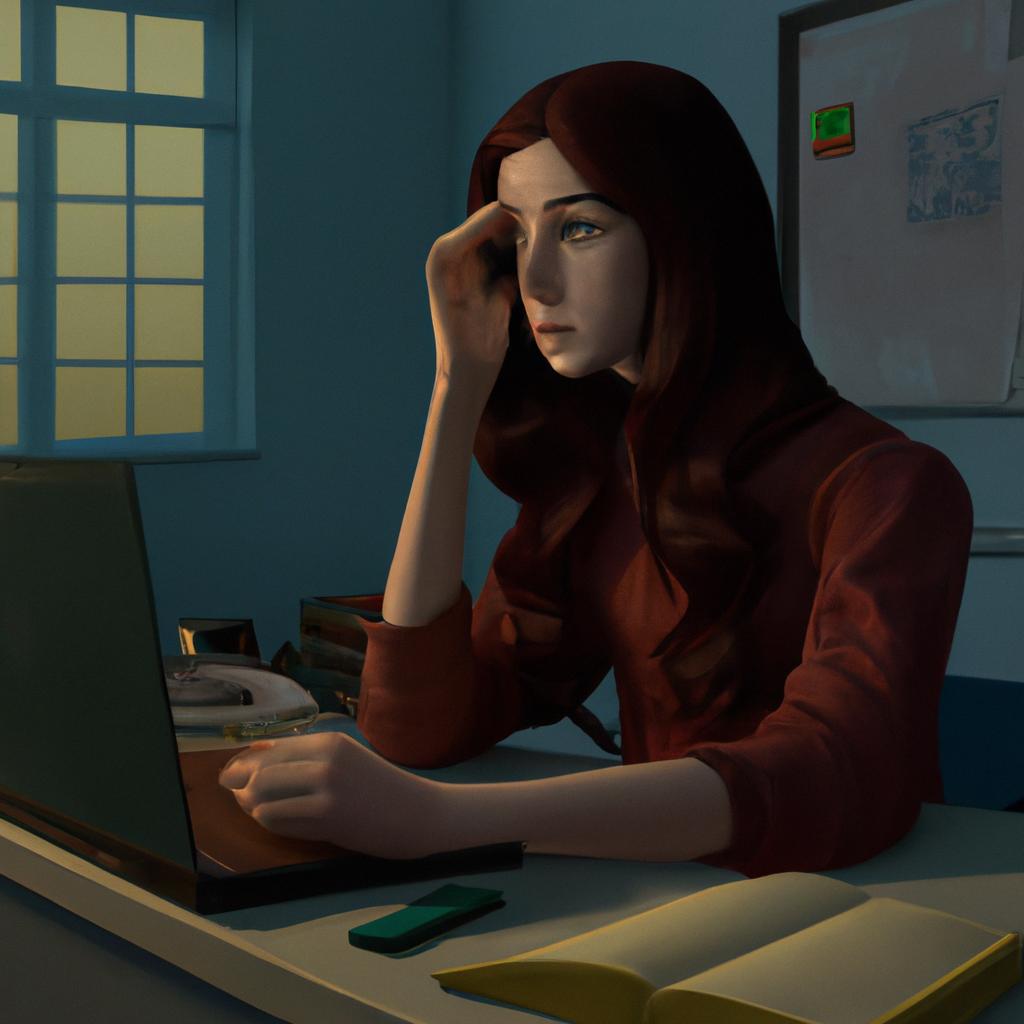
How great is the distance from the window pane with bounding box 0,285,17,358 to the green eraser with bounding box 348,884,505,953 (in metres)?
3.01

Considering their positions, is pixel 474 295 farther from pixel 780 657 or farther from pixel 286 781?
pixel 286 781

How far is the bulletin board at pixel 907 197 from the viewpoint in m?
2.34

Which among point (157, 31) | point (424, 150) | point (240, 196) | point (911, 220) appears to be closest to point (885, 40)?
point (911, 220)

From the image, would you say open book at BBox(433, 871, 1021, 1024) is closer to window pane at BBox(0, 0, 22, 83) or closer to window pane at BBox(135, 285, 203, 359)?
window pane at BBox(135, 285, 203, 359)

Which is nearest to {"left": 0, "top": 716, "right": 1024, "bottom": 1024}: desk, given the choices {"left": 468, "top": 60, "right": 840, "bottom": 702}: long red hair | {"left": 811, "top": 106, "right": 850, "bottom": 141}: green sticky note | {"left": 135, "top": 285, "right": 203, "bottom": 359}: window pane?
{"left": 468, "top": 60, "right": 840, "bottom": 702}: long red hair

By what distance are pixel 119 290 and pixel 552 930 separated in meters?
3.18

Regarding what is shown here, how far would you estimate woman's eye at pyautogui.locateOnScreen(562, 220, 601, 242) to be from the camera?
1.05 meters

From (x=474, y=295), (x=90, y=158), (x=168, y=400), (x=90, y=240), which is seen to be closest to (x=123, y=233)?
(x=90, y=240)

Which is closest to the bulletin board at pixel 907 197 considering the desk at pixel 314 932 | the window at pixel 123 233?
the window at pixel 123 233

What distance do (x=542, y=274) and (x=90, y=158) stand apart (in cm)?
280

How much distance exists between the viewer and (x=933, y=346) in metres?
2.48

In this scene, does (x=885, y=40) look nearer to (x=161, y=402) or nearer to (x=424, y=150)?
(x=424, y=150)

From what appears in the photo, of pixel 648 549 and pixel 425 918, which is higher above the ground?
pixel 648 549

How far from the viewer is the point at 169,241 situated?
358 cm
